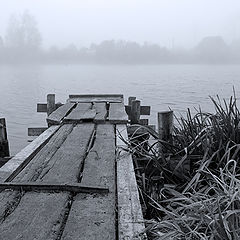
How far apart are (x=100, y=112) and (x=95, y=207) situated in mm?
4812

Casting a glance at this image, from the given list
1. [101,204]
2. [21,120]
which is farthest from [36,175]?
[21,120]

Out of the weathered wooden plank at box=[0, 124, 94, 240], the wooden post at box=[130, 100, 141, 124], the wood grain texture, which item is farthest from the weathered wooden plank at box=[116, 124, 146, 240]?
the wood grain texture

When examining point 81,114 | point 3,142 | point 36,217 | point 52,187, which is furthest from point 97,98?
point 36,217

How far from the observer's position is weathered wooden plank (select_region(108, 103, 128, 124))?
22.8ft

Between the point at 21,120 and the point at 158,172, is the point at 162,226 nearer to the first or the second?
the point at 158,172

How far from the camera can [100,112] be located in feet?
26.0

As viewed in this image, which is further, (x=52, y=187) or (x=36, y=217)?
(x=52, y=187)

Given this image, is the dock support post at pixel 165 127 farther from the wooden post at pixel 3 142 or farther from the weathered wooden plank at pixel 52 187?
the wooden post at pixel 3 142

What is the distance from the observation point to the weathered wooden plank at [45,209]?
2773mm

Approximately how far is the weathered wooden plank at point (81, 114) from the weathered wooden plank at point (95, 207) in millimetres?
2315

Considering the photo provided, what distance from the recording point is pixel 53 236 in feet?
8.93

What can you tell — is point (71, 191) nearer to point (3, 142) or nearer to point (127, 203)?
point (127, 203)

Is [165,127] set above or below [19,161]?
above

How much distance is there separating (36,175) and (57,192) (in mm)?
572
